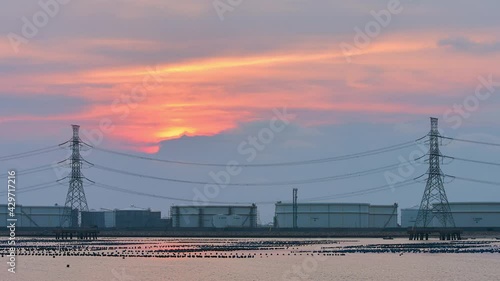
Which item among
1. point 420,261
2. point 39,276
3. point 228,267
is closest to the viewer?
point 39,276

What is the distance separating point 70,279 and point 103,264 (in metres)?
16.3

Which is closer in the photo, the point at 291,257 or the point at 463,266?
the point at 463,266

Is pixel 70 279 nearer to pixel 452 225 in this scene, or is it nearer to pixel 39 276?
pixel 39 276

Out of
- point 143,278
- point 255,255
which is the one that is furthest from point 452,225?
point 143,278

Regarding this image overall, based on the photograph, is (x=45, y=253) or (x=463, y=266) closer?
(x=463, y=266)

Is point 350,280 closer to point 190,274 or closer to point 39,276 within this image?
point 190,274

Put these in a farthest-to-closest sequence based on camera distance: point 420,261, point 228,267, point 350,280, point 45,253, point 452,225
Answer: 1. point 452,225
2. point 45,253
3. point 420,261
4. point 228,267
5. point 350,280

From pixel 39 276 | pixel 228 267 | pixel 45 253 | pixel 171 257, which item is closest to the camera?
pixel 39 276

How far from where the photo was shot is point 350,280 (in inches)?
3314

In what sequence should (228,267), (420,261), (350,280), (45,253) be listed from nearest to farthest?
(350,280) → (228,267) → (420,261) → (45,253)

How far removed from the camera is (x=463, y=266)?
98.4 m

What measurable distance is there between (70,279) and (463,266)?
38.6m

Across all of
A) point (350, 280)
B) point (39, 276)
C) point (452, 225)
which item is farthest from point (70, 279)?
point (452, 225)

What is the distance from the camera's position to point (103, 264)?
103 meters
